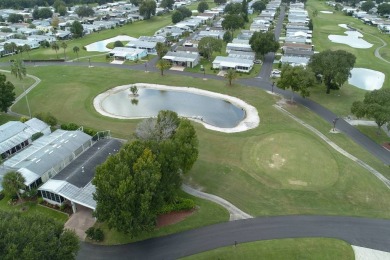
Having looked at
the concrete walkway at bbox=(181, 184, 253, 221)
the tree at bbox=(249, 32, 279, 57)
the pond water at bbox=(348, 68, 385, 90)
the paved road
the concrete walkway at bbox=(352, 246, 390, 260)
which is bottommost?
the concrete walkway at bbox=(352, 246, 390, 260)

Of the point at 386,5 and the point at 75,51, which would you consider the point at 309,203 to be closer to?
the point at 75,51

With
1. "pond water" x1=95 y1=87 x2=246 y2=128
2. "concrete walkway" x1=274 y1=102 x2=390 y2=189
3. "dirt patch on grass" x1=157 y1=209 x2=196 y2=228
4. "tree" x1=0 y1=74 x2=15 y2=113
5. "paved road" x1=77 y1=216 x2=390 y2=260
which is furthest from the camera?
"pond water" x1=95 y1=87 x2=246 y2=128

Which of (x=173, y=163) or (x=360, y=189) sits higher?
(x=173, y=163)

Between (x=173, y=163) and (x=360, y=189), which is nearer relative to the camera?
(x=173, y=163)

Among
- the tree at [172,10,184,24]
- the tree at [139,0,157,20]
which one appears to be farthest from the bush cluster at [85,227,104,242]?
the tree at [139,0,157,20]

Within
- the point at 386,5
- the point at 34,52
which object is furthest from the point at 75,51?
the point at 386,5

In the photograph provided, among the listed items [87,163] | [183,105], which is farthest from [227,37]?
[87,163]

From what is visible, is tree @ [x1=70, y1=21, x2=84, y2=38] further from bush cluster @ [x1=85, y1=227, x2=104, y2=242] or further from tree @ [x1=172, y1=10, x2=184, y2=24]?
bush cluster @ [x1=85, y1=227, x2=104, y2=242]

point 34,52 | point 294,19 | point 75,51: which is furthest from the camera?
point 294,19
